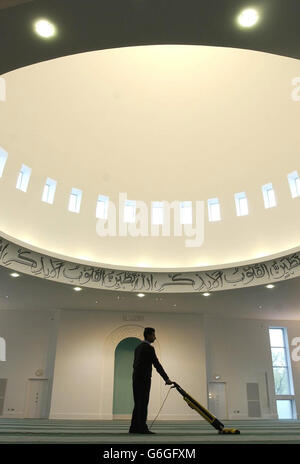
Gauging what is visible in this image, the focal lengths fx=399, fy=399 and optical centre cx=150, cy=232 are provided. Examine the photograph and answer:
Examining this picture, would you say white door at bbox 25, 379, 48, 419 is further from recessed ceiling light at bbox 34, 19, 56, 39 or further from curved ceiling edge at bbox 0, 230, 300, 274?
recessed ceiling light at bbox 34, 19, 56, 39

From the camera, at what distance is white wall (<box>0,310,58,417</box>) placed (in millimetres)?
17188

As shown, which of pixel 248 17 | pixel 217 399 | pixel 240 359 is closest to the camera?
pixel 248 17

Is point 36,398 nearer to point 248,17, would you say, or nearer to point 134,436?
point 134,436

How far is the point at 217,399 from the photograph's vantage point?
1791 centimetres

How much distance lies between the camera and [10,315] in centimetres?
1825

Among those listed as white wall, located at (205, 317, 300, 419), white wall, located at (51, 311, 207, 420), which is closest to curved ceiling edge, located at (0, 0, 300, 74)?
white wall, located at (51, 311, 207, 420)

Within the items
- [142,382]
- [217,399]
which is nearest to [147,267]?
[217,399]

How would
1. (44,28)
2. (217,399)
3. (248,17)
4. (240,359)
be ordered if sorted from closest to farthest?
(248,17)
(44,28)
(217,399)
(240,359)

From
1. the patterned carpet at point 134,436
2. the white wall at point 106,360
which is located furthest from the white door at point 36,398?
the patterned carpet at point 134,436

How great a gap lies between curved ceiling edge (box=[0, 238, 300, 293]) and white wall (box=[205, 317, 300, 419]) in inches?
166

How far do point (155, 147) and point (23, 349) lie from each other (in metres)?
10.6

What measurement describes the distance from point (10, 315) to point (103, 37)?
15.6 metres

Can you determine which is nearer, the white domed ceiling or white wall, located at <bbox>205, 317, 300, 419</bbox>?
the white domed ceiling

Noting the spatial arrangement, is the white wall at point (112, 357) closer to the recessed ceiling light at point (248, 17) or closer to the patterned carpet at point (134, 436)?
the patterned carpet at point (134, 436)
